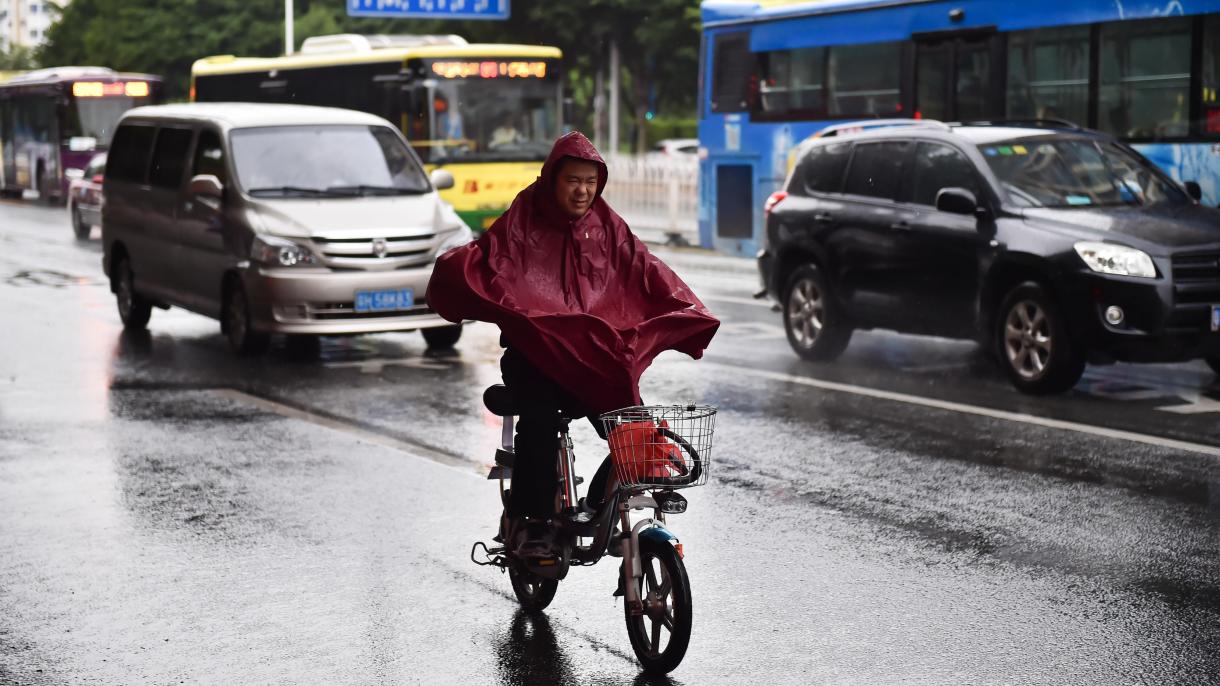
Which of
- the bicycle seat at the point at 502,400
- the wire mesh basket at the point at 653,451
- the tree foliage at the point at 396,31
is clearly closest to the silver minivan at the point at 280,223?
the bicycle seat at the point at 502,400

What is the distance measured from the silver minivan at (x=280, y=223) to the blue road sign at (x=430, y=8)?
73.1ft

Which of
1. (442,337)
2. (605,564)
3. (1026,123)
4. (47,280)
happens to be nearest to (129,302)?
(442,337)

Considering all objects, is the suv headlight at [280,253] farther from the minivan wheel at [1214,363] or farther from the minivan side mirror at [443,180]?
the minivan wheel at [1214,363]

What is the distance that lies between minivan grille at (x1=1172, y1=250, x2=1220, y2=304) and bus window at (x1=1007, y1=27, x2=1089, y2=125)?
4944 millimetres

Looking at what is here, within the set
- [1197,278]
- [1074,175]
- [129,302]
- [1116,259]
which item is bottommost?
[129,302]

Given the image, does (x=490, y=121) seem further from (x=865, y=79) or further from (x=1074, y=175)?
(x=1074, y=175)

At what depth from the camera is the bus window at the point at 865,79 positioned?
18234 millimetres

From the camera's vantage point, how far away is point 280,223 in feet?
43.0

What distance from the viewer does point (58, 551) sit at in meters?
7.09

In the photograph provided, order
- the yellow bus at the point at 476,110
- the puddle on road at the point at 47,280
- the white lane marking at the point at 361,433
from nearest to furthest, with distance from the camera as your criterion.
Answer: the white lane marking at the point at 361,433 → the puddle on road at the point at 47,280 → the yellow bus at the point at 476,110

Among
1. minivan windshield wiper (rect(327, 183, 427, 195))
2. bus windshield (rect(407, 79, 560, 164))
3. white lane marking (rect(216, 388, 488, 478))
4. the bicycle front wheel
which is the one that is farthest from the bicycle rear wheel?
bus windshield (rect(407, 79, 560, 164))

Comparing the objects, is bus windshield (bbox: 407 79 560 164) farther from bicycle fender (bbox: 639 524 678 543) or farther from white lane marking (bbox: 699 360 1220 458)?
bicycle fender (bbox: 639 524 678 543)

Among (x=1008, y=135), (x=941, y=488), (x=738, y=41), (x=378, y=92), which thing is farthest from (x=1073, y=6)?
(x=378, y=92)

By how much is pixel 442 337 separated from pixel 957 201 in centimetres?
426
